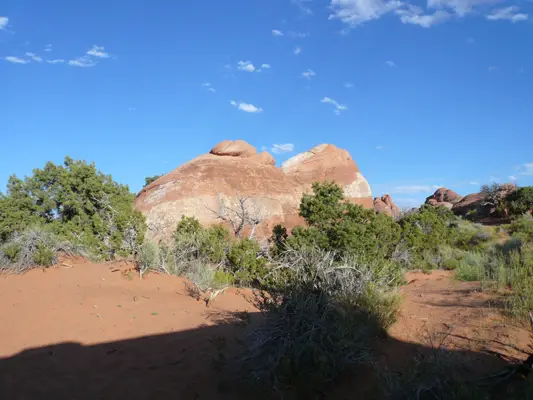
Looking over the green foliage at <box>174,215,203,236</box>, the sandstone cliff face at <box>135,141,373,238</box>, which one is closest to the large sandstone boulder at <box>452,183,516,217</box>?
the sandstone cliff face at <box>135,141,373,238</box>

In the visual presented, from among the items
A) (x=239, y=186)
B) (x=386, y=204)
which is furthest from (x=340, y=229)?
(x=386, y=204)

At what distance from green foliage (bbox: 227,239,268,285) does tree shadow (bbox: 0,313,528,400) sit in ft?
16.9

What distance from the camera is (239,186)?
914 inches

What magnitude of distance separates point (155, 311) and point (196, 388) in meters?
3.21

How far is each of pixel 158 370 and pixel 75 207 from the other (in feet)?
34.3

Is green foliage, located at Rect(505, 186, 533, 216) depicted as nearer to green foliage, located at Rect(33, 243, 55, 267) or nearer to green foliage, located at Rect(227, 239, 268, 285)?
green foliage, located at Rect(227, 239, 268, 285)

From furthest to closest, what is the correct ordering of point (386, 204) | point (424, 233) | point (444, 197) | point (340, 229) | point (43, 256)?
point (444, 197) < point (386, 204) < point (424, 233) < point (340, 229) < point (43, 256)

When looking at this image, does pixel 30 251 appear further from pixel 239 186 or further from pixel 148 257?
pixel 239 186

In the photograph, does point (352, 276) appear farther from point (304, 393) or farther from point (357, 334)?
point (304, 393)

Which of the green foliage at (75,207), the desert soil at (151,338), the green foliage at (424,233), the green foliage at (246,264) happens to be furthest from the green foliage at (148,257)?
the green foliage at (424,233)

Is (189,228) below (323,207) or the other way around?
below

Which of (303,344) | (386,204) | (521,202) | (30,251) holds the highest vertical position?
(386,204)

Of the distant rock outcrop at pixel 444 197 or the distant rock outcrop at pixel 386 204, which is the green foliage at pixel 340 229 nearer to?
the distant rock outcrop at pixel 386 204

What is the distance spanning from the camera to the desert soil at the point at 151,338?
14.4ft
